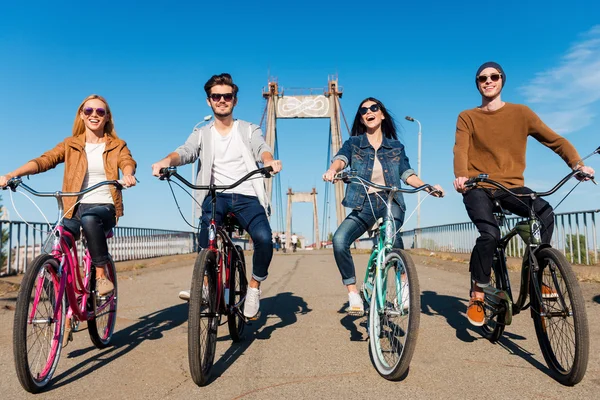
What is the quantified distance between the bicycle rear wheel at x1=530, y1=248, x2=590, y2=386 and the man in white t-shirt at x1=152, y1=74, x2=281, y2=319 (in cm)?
180

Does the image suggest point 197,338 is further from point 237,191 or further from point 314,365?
point 237,191

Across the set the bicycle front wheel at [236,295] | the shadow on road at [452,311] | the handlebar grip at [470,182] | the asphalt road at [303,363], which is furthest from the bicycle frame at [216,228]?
the shadow on road at [452,311]

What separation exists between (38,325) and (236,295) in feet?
4.49

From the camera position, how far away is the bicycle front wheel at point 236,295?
354 cm

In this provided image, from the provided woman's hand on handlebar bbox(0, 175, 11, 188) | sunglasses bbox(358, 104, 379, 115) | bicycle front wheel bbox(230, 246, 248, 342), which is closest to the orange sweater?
sunglasses bbox(358, 104, 379, 115)

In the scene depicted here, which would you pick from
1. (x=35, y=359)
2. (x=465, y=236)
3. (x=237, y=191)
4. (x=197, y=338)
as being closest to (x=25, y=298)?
Answer: (x=35, y=359)

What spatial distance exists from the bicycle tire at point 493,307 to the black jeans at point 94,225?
258 cm

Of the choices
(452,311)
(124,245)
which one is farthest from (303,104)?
(452,311)

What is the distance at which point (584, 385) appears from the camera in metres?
2.61

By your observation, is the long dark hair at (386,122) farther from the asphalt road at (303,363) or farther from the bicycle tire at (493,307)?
the asphalt road at (303,363)

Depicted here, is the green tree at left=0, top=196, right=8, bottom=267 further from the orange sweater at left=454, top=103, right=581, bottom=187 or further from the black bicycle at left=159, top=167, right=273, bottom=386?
the orange sweater at left=454, top=103, right=581, bottom=187

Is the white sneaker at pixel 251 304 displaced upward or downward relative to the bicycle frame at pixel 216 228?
downward

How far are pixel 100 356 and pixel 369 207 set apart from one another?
83.8 inches

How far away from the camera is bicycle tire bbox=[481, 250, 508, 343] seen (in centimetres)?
346
